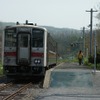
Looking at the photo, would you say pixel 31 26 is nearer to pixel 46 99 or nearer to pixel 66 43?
pixel 46 99

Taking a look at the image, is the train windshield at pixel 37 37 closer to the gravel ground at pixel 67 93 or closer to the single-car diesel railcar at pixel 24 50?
the single-car diesel railcar at pixel 24 50

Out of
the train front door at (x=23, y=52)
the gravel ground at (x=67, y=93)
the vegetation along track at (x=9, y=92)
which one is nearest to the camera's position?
the gravel ground at (x=67, y=93)

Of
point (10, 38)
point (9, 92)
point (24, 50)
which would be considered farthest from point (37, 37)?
point (9, 92)

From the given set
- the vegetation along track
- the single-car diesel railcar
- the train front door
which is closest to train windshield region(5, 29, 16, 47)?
the single-car diesel railcar

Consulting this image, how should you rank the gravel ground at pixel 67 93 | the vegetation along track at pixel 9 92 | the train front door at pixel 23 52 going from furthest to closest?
the train front door at pixel 23 52, the vegetation along track at pixel 9 92, the gravel ground at pixel 67 93

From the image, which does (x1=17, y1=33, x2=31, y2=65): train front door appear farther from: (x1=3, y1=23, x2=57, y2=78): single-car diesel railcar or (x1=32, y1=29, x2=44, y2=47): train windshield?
(x1=32, y1=29, x2=44, y2=47): train windshield

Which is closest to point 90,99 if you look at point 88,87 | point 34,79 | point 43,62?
point 88,87

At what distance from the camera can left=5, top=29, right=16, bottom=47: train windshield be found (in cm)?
2455

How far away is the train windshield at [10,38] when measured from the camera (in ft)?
80.5

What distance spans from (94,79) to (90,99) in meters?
7.80

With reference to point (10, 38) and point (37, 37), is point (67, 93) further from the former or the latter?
point (10, 38)

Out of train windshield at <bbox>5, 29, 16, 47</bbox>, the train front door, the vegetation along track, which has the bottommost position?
the vegetation along track

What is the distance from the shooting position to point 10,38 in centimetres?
2478

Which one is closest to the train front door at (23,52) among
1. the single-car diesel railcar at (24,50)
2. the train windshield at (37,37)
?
the single-car diesel railcar at (24,50)
